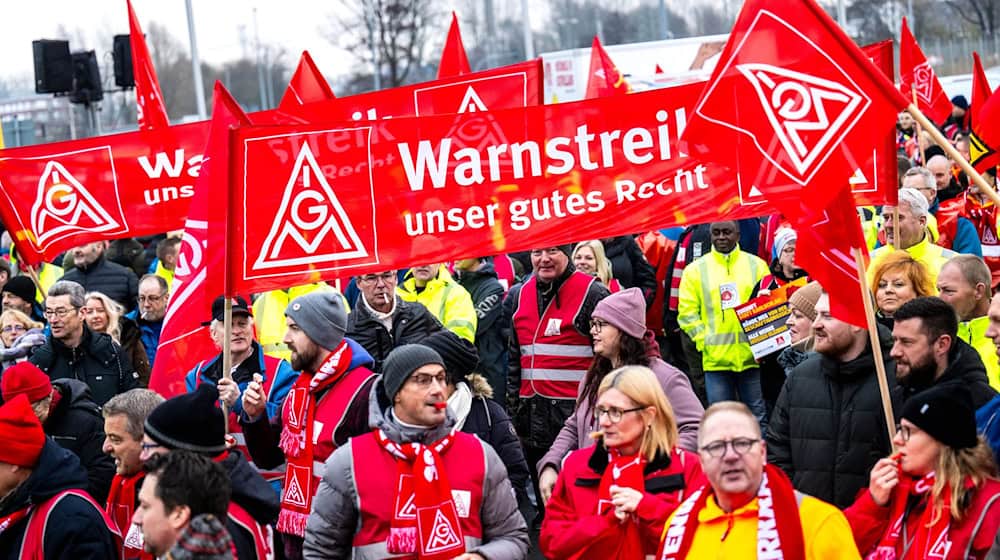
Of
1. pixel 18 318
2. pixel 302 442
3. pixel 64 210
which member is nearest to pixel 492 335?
pixel 64 210

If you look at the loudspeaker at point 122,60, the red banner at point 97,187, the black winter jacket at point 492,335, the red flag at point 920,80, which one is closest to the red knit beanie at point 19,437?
the red banner at point 97,187

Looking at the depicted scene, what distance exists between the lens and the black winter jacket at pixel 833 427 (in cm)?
587

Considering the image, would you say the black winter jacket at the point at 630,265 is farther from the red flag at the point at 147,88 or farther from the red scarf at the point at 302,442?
the red scarf at the point at 302,442

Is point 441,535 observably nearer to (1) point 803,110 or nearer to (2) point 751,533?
(2) point 751,533

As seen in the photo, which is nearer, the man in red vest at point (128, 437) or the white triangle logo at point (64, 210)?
the man in red vest at point (128, 437)

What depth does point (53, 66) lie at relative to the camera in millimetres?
19844

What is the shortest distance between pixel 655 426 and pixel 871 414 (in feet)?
3.58

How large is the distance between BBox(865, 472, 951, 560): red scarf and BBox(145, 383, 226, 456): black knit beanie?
2380 millimetres

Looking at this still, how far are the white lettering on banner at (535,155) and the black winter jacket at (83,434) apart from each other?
1911mm

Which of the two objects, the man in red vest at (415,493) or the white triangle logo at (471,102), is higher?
the white triangle logo at (471,102)

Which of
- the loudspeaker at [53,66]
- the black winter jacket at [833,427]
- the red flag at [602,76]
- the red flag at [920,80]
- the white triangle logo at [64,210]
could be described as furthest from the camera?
the loudspeaker at [53,66]

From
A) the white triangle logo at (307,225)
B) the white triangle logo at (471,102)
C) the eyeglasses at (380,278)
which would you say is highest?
the white triangle logo at (471,102)

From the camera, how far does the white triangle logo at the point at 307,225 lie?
6.64 meters

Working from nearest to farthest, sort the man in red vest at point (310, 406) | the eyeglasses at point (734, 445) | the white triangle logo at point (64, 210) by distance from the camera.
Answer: the eyeglasses at point (734, 445) < the man in red vest at point (310, 406) < the white triangle logo at point (64, 210)
